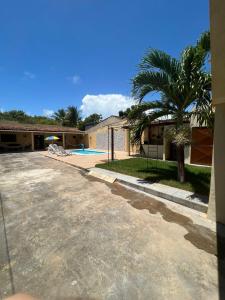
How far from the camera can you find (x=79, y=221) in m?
4.29

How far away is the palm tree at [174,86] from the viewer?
17.9 ft

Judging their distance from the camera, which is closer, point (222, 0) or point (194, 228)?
point (222, 0)

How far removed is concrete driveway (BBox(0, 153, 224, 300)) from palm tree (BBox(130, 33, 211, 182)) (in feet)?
10.0

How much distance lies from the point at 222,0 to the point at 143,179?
245 inches

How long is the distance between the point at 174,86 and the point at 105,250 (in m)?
5.55

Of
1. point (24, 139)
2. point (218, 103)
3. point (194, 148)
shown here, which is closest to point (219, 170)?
point (218, 103)

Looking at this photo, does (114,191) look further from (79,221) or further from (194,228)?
(194,228)

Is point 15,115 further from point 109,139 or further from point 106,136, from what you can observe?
point 109,139

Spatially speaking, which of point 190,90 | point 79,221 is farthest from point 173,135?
point 79,221

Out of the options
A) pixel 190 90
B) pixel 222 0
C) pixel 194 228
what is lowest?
pixel 194 228

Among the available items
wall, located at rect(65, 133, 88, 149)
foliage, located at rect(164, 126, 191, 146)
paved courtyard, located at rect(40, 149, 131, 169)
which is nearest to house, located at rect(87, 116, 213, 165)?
foliage, located at rect(164, 126, 191, 146)

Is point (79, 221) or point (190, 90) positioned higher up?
point (190, 90)

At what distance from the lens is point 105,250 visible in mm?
3191

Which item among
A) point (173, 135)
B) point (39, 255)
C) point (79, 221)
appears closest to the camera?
point (39, 255)
